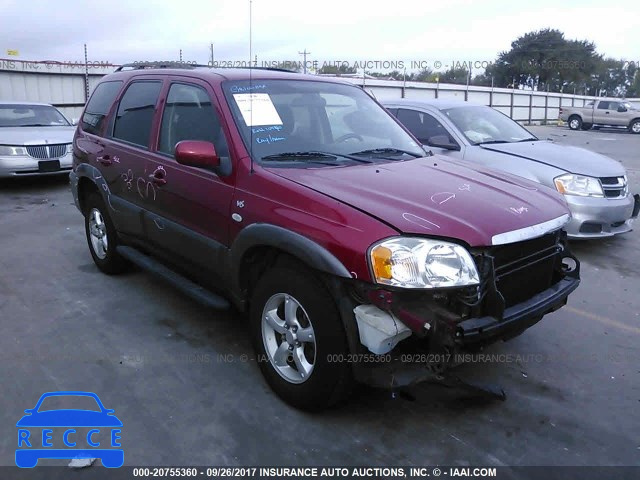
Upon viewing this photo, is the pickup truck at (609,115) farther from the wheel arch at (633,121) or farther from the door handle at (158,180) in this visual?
the door handle at (158,180)

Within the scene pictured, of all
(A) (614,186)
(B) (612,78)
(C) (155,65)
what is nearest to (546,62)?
(B) (612,78)

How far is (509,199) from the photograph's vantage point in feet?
10.3

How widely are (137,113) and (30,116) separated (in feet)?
23.9

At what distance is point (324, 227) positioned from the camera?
274cm

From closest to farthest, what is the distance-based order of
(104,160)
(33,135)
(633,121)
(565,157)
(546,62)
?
1. (104,160)
2. (565,157)
3. (33,135)
4. (633,121)
5. (546,62)

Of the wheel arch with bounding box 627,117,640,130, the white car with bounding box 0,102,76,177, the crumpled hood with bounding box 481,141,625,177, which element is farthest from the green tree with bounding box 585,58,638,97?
the white car with bounding box 0,102,76,177

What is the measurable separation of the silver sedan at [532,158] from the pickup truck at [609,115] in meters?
24.9

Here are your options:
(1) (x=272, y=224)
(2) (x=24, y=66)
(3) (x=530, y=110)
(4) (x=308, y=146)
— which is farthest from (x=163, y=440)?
(3) (x=530, y=110)

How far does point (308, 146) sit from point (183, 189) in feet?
2.97

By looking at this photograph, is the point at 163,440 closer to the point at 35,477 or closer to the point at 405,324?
the point at 35,477

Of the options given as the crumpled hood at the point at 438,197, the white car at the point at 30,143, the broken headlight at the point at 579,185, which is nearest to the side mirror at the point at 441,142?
the broken headlight at the point at 579,185

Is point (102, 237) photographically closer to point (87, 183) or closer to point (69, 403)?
point (87, 183)

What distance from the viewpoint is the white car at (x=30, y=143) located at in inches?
354

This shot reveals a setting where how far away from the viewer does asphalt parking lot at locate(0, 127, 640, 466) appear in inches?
109
